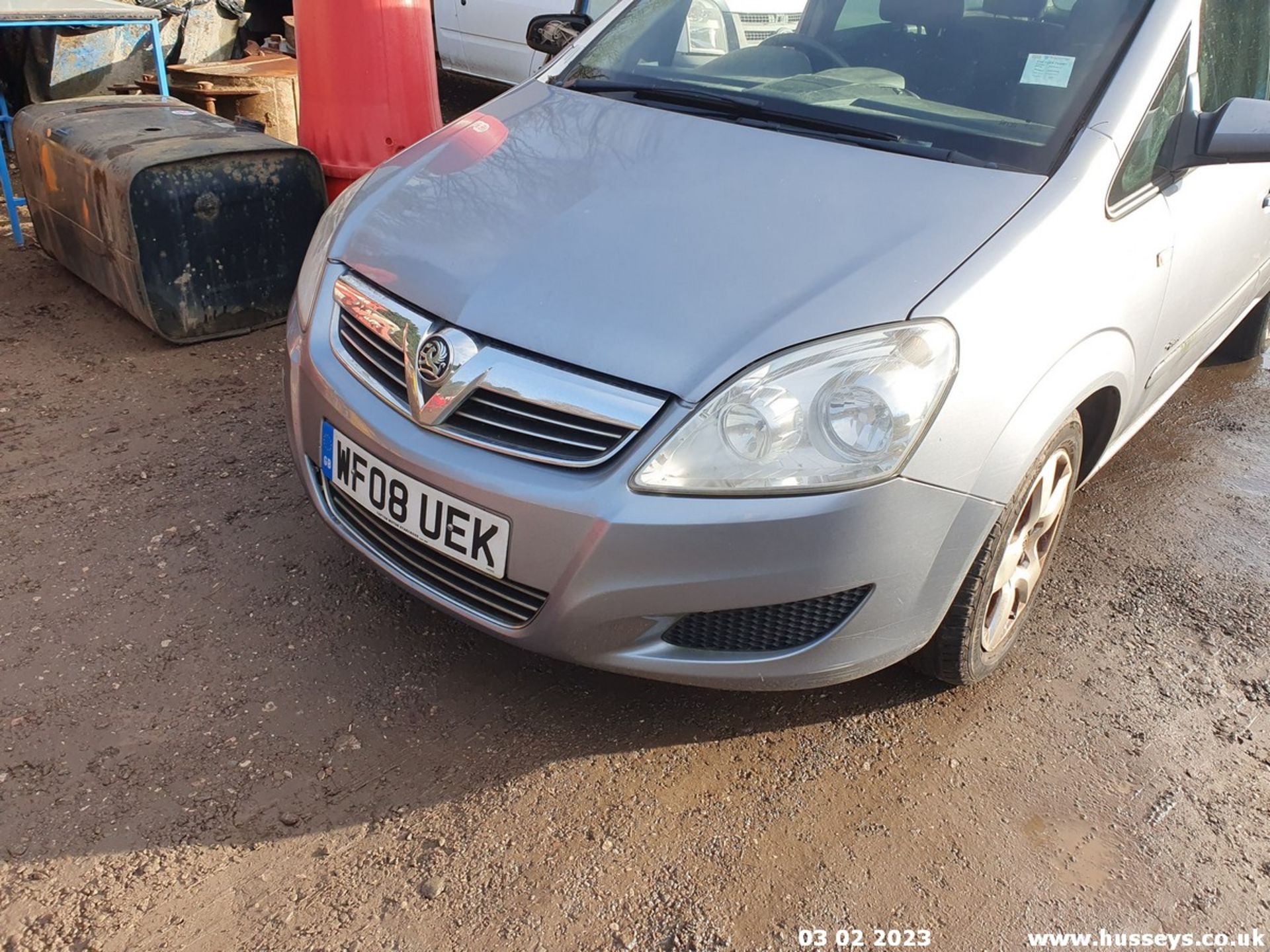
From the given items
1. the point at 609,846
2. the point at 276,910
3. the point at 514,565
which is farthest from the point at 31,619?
the point at 609,846

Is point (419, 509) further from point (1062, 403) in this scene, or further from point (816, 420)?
point (1062, 403)

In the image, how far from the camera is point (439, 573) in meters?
2.07

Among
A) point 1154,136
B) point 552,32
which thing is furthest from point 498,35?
point 1154,136

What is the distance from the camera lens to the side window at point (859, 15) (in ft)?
9.35

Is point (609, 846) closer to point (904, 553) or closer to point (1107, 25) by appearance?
point (904, 553)

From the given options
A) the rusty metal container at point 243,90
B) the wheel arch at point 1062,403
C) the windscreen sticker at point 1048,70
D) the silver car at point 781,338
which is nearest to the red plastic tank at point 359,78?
the rusty metal container at point 243,90

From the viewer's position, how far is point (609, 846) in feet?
6.43

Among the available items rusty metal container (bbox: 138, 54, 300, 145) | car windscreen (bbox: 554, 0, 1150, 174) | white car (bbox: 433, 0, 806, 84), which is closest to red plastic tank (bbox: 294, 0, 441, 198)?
white car (bbox: 433, 0, 806, 84)

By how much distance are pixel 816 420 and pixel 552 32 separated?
2.37m

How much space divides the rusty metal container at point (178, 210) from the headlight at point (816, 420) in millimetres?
2584

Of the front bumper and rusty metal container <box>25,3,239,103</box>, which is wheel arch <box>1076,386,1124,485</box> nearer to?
the front bumper

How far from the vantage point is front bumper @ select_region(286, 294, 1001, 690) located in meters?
1.77

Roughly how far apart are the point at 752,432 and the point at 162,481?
6.60 feet

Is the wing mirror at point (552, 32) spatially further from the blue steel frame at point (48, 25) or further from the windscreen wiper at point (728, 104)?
the blue steel frame at point (48, 25)
